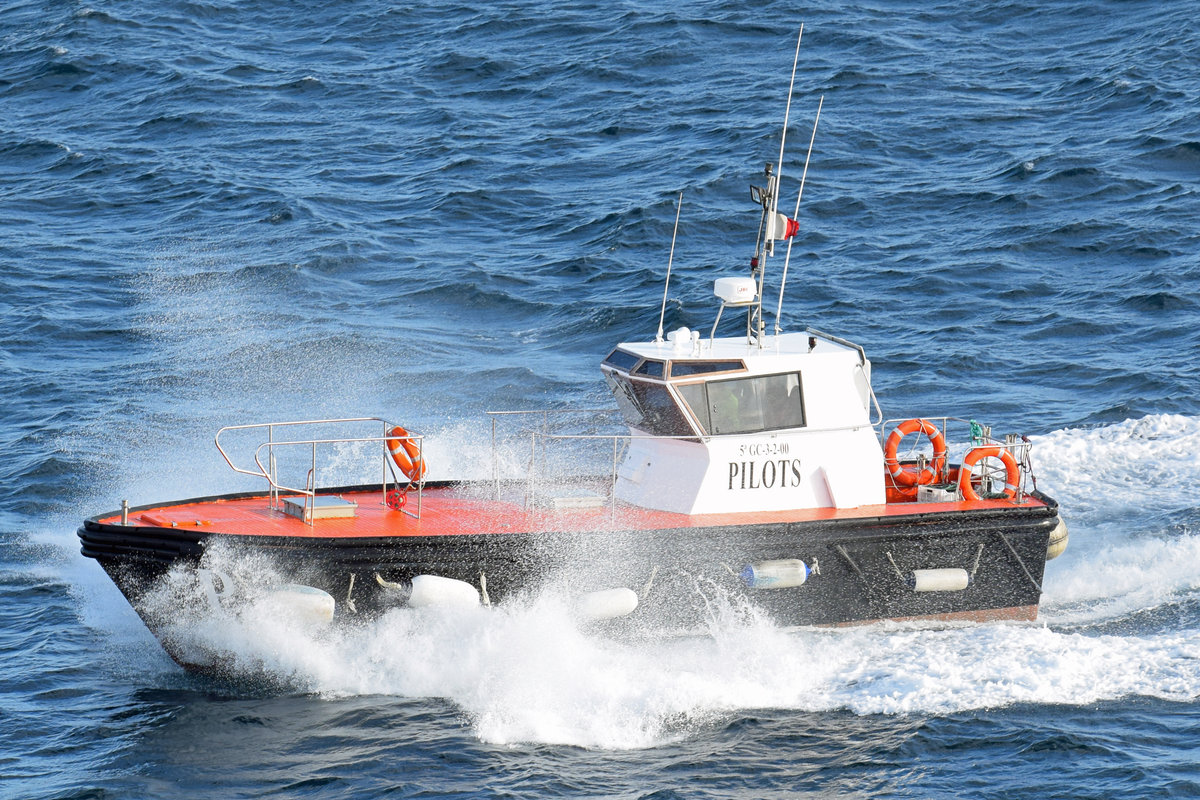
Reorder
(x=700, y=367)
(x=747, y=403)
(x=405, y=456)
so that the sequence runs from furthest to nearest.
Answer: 1. (x=405, y=456)
2. (x=747, y=403)
3. (x=700, y=367)

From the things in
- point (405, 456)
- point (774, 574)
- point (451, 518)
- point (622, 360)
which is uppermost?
point (622, 360)

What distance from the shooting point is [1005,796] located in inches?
351

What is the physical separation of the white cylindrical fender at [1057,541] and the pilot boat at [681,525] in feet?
0.13

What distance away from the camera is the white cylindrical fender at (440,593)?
1030cm

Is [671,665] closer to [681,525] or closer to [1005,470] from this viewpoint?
[681,525]

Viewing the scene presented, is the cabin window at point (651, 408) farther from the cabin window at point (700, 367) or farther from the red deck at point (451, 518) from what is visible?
the red deck at point (451, 518)

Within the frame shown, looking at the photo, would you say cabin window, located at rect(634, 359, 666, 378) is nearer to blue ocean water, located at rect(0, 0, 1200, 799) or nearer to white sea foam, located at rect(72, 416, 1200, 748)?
white sea foam, located at rect(72, 416, 1200, 748)

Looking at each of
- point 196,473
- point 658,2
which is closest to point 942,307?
point 196,473

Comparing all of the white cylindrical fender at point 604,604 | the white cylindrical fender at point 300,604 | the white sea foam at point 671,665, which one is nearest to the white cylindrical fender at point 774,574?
the white sea foam at point 671,665

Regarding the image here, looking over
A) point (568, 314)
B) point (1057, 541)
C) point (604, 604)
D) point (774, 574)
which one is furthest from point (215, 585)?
point (568, 314)

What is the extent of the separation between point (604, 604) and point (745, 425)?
2.01m

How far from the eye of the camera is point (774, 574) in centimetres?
1110

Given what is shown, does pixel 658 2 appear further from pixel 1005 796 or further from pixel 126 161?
pixel 1005 796

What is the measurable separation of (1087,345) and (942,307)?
2.02 metres
